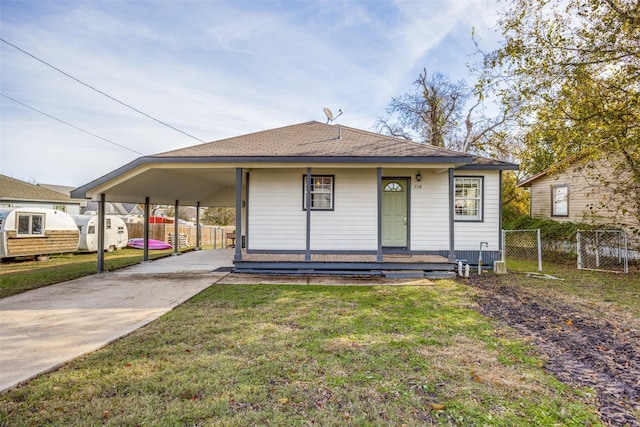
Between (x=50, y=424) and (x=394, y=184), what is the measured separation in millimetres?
8769

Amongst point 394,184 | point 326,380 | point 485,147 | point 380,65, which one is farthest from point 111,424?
point 485,147

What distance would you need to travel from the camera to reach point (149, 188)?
402 inches

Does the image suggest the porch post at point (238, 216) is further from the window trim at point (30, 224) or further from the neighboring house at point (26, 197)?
the neighboring house at point (26, 197)

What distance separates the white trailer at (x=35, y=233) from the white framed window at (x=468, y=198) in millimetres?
15124

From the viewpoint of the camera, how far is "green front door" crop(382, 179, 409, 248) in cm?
962

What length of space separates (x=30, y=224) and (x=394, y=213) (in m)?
13.4

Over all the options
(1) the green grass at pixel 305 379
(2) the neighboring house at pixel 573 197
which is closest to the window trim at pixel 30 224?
(1) the green grass at pixel 305 379

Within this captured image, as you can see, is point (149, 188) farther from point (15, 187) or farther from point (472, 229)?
point (15, 187)

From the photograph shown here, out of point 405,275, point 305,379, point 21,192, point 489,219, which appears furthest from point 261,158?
point 21,192

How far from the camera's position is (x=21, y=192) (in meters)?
20.0

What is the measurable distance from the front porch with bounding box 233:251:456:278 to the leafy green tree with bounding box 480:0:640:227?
4.60m

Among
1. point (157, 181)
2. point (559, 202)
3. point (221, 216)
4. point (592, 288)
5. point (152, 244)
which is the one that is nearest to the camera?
point (592, 288)

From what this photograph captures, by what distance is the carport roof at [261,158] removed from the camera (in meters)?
8.21

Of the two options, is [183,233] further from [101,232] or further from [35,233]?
[101,232]
